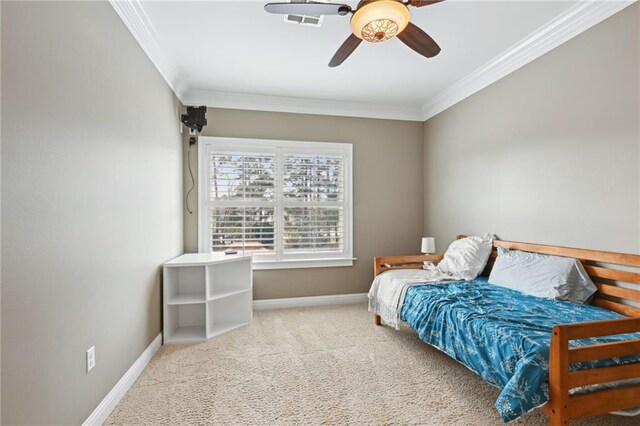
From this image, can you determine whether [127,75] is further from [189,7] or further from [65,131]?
[65,131]

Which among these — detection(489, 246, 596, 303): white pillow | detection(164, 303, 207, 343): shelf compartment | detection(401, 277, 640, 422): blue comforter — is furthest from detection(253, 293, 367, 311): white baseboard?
detection(489, 246, 596, 303): white pillow

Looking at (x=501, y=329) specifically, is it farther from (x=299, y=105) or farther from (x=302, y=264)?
(x=299, y=105)

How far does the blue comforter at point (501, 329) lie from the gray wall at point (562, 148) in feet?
2.22

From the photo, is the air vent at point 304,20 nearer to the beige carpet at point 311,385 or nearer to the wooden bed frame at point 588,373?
the wooden bed frame at point 588,373

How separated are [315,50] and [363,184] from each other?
1.96 metres

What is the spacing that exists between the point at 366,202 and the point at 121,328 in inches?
124

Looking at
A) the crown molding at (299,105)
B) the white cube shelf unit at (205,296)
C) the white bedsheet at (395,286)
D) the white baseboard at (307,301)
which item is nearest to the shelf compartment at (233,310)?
the white cube shelf unit at (205,296)

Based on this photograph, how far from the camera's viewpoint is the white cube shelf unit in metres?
3.02

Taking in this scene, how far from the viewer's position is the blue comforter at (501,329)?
1533 mm

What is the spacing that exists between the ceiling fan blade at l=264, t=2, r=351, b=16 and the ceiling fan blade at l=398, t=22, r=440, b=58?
45 cm

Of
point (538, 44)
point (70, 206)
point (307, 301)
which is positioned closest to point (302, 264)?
point (307, 301)

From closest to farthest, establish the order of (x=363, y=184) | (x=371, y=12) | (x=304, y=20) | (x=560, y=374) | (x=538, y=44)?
1. (x=560, y=374)
2. (x=371, y=12)
3. (x=304, y=20)
4. (x=538, y=44)
5. (x=363, y=184)

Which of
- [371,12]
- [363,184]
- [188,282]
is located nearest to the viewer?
[371,12]

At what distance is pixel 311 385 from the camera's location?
2.23m
